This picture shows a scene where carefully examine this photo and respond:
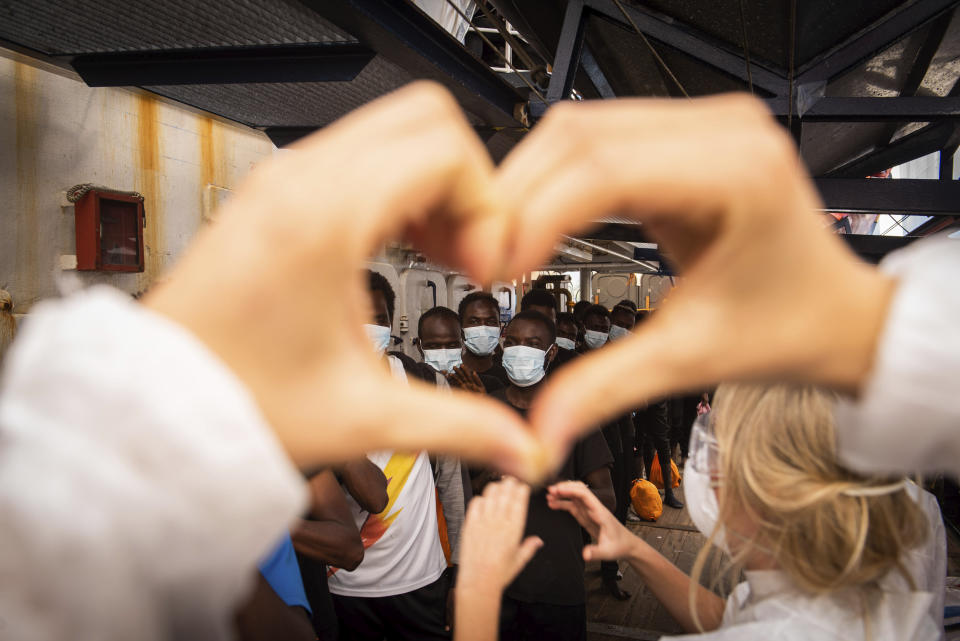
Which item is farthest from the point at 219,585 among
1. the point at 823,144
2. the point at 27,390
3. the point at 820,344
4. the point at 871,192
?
the point at 823,144

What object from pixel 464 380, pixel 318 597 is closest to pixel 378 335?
pixel 464 380

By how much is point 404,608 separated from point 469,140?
245cm

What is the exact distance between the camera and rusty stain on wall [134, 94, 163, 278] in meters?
3.07

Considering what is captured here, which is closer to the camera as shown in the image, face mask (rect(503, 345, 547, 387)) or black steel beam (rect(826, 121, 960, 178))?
face mask (rect(503, 345, 547, 387))

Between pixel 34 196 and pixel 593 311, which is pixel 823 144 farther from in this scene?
pixel 34 196

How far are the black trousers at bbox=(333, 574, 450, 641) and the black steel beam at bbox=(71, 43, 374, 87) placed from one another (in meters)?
2.21

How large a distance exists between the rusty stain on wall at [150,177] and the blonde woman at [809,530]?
3.19 meters

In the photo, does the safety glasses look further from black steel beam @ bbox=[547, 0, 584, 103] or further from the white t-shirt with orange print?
black steel beam @ bbox=[547, 0, 584, 103]

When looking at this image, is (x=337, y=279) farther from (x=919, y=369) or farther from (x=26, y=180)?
(x=26, y=180)

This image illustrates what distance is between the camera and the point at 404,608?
243 cm

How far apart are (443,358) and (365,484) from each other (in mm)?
1893

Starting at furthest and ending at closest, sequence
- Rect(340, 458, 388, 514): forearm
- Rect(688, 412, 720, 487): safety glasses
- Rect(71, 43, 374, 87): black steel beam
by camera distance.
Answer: Rect(340, 458, 388, 514): forearm, Rect(71, 43, 374, 87): black steel beam, Rect(688, 412, 720, 487): safety glasses

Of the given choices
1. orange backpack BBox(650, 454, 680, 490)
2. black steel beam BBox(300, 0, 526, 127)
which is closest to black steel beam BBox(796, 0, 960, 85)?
black steel beam BBox(300, 0, 526, 127)

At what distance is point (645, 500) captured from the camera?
555 cm
